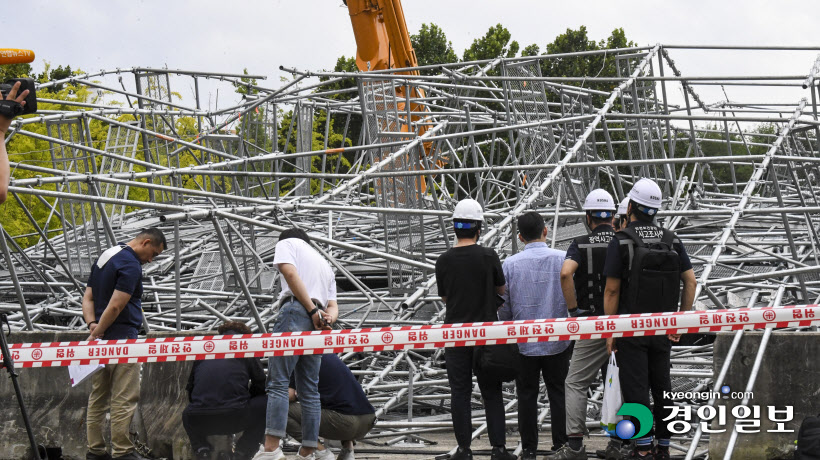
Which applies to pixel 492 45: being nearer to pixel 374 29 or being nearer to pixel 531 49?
pixel 531 49

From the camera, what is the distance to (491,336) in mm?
7875

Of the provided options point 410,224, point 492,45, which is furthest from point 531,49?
point 410,224

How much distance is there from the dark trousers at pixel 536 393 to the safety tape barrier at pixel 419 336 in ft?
0.91

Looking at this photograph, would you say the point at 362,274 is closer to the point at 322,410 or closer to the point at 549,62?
the point at 322,410

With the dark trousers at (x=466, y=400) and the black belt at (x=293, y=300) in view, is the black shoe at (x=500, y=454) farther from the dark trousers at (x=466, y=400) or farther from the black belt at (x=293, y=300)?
the black belt at (x=293, y=300)

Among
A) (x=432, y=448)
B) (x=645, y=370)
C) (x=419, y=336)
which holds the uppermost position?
(x=419, y=336)

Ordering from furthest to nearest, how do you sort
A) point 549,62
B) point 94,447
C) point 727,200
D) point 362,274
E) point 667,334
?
point 549,62 < point 727,200 < point 362,274 < point 94,447 < point 667,334

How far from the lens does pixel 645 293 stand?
24.9 feet

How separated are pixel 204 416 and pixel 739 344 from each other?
378cm

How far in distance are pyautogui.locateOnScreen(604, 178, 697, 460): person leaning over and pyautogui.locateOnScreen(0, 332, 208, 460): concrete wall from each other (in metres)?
3.37

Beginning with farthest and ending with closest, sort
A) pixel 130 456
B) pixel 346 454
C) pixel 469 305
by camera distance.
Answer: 1. pixel 130 456
2. pixel 346 454
3. pixel 469 305

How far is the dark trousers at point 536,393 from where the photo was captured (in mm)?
8070

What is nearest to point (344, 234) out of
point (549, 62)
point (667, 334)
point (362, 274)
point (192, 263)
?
point (362, 274)

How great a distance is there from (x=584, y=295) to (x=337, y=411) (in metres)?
2.01
